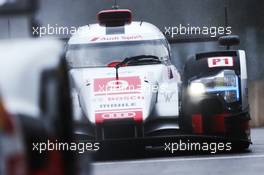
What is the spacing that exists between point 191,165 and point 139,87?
59cm

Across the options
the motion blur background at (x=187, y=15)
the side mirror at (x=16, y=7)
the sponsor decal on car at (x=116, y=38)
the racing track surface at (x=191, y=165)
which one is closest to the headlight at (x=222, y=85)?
the motion blur background at (x=187, y=15)

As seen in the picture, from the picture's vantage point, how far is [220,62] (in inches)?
221

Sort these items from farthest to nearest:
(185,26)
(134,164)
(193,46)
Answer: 1. (134,164)
2. (193,46)
3. (185,26)

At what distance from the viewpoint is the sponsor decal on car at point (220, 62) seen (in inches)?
214

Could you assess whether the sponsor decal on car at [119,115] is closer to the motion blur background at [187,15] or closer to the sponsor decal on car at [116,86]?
the sponsor decal on car at [116,86]

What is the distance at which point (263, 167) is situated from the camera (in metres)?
5.12

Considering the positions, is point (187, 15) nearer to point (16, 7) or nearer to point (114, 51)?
point (114, 51)

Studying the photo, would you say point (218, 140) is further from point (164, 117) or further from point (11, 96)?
point (11, 96)

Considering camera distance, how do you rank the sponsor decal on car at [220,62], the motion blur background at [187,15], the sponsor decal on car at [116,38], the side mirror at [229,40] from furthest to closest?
1. the sponsor decal on car at [220,62]
2. the sponsor decal on car at [116,38]
3. the side mirror at [229,40]
4. the motion blur background at [187,15]

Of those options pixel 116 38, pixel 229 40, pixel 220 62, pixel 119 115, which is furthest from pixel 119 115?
pixel 220 62

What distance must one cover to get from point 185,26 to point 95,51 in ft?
2.58

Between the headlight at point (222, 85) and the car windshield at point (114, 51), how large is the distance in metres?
0.51

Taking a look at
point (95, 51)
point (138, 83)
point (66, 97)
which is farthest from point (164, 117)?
point (66, 97)

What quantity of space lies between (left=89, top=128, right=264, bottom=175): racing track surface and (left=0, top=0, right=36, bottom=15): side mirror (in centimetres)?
376
